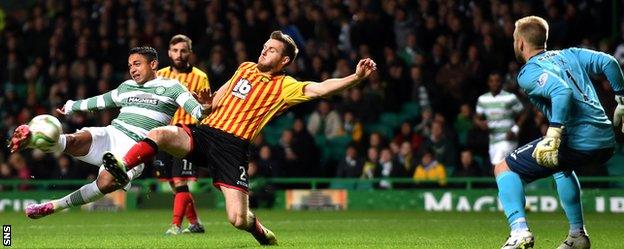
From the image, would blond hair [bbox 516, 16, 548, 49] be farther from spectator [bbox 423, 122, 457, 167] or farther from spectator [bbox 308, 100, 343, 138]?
spectator [bbox 308, 100, 343, 138]

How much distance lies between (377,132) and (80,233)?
8.48 m

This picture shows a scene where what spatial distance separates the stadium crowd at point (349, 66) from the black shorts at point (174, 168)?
6155mm

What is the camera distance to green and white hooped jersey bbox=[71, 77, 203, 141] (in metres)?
10.8

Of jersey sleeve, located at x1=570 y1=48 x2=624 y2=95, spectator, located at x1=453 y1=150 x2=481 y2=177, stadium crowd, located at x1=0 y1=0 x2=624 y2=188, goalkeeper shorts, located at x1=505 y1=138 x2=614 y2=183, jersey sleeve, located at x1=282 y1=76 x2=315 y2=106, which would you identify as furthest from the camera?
stadium crowd, located at x1=0 y1=0 x2=624 y2=188

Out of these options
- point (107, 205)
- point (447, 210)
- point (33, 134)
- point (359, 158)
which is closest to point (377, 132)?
point (359, 158)

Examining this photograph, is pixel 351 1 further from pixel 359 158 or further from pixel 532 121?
pixel 532 121

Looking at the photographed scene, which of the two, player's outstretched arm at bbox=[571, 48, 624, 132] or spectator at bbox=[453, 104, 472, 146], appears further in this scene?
spectator at bbox=[453, 104, 472, 146]

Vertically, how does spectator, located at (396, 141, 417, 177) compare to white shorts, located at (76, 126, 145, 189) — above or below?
below

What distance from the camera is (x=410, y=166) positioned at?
64.0 feet

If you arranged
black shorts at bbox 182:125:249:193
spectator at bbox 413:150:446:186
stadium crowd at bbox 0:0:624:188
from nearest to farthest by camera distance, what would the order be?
black shorts at bbox 182:125:249:193
spectator at bbox 413:150:446:186
stadium crowd at bbox 0:0:624:188

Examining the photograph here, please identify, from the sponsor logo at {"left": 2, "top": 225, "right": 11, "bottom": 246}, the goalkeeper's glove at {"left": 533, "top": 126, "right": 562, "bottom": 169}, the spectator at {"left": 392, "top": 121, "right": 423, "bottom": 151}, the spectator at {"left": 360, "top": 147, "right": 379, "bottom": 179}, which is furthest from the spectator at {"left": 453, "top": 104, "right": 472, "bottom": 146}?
the goalkeeper's glove at {"left": 533, "top": 126, "right": 562, "bottom": 169}

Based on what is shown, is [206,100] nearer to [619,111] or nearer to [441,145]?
[619,111]

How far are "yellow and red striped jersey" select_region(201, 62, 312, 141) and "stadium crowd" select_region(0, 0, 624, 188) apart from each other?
884 centimetres

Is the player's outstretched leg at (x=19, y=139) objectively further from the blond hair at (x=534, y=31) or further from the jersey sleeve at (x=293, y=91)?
the blond hair at (x=534, y=31)
